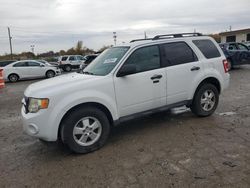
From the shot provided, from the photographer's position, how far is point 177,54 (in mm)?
4945

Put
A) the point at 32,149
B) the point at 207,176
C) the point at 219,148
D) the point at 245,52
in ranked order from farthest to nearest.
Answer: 1. the point at 245,52
2. the point at 32,149
3. the point at 219,148
4. the point at 207,176

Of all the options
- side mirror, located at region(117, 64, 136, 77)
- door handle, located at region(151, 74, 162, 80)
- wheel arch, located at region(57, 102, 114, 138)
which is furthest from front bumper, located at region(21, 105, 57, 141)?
door handle, located at region(151, 74, 162, 80)

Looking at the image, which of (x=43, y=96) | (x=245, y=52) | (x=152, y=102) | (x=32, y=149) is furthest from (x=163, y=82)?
(x=245, y=52)

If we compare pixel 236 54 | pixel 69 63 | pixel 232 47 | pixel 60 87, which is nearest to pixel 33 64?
pixel 69 63

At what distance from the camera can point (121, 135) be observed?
4734 mm

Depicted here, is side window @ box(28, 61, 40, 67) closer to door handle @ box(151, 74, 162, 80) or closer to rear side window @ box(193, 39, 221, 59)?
rear side window @ box(193, 39, 221, 59)

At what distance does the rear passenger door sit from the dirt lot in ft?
2.37

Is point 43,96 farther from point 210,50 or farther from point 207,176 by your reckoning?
point 210,50

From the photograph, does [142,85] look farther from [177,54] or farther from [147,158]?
[147,158]

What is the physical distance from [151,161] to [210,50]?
3.10m

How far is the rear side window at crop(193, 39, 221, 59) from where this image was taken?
17.2 ft

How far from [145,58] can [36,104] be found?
214 cm

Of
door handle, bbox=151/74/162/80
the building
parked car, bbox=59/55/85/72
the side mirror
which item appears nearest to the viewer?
the side mirror

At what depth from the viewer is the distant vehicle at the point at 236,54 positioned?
13898 millimetres
